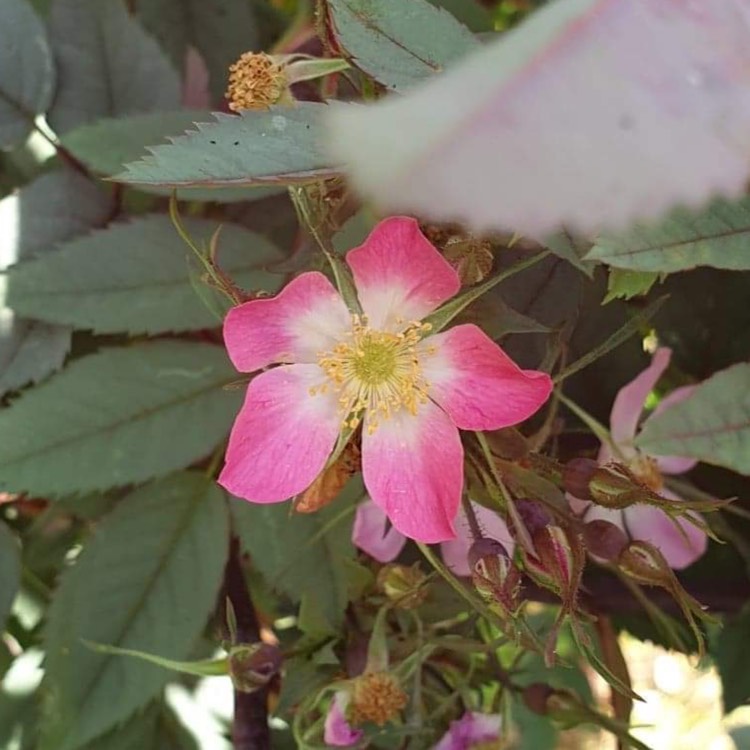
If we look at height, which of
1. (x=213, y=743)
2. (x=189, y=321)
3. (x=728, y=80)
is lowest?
(x=213, y=743)

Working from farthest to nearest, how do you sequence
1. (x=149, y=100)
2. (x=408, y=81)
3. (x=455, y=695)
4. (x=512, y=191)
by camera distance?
(x=149, y=100)
(x=455, y=695)
(x=408, y=81)
(x=512, y=191)

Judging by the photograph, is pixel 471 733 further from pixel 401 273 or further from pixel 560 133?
pixel 560 133

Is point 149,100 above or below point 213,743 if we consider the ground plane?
above

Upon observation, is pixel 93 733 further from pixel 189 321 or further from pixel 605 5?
pixel 605 5

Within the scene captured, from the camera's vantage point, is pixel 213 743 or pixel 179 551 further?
pixel 213 743

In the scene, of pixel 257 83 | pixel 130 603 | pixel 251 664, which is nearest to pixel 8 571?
pixel 130 603

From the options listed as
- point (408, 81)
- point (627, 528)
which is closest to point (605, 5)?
point (408, 81)

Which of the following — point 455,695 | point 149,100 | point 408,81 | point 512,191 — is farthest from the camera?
point 149,100
